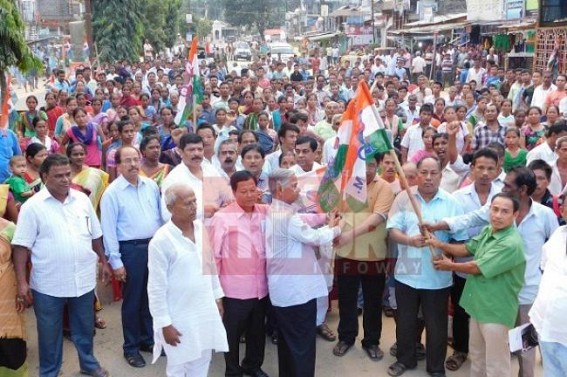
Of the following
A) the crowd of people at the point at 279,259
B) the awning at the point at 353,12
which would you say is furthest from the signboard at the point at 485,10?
the awning at the point at 353,12

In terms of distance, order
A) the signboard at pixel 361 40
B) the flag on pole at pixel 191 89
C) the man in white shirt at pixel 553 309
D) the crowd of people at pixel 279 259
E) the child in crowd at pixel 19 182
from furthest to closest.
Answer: the signboard at pixel 361 40 < the flag on pole at pixel 191 89 < the child in crowd at pixel 19 182 < the crowd of people at pixel 279 259 < the man in white shirt at pixel 553 309

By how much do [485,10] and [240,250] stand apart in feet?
75.4

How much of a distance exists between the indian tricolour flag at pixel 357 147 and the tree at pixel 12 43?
4403 millimetres

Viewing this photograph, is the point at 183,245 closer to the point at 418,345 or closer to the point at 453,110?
the point at 418,345

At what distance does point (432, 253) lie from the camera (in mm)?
4078

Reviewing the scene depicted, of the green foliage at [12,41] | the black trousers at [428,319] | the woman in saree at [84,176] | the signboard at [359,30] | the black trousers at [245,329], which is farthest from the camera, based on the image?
the signboard at [359,30]

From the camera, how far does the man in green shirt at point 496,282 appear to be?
11.7 ft

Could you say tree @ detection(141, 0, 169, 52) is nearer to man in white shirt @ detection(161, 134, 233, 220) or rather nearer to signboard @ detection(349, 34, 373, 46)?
signboard @ detection(349, 34, 373, 46)

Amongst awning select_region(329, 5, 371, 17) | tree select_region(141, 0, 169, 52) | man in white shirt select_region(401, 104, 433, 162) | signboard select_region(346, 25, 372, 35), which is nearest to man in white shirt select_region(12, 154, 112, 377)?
man in white shirt select_region(401, 104, 433, 162)

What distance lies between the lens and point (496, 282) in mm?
3654

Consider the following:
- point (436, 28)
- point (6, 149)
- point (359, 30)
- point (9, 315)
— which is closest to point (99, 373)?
point (9, 315)

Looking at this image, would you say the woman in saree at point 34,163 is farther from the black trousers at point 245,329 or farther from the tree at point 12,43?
the black trousers at point 245,329

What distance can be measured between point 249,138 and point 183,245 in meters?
2.69

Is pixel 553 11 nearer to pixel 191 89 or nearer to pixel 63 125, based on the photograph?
pixel 191 89
